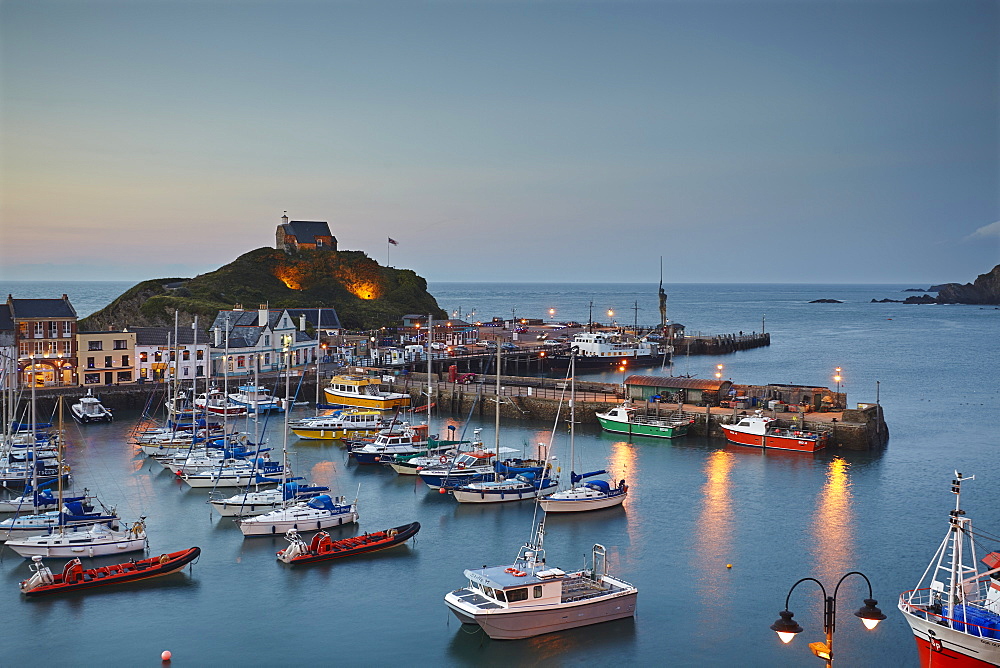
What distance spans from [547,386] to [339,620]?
1661 inches

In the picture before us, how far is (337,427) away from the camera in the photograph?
53.2 m

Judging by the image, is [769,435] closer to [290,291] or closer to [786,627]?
[786,627]

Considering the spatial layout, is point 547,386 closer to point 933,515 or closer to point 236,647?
point 933,515

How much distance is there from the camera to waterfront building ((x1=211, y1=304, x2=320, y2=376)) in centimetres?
7444

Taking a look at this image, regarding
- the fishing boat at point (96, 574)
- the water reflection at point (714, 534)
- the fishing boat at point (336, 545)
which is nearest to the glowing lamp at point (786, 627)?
the water reflection at point (714, 534)

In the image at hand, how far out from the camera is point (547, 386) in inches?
2650

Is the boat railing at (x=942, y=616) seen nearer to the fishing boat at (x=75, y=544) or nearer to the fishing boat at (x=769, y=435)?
the fishing boat at (x=75, y=544)

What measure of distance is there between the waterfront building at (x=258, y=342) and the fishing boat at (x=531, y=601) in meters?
51.1

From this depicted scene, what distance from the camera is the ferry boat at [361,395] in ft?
212

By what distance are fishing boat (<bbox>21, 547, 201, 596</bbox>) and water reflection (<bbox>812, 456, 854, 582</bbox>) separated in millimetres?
21528

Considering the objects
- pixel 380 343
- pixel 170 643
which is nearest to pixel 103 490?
pixel 170 643

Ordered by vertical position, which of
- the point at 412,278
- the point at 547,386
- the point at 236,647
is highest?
the point at 412,278

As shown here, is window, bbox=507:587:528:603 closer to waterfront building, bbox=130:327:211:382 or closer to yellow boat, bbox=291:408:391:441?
yellow boat, bbox=291:408:391:441

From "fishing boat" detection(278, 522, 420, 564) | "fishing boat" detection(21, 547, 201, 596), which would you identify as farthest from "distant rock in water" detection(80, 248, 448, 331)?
"fishing boat" detection(21, 547, 201, 596)
